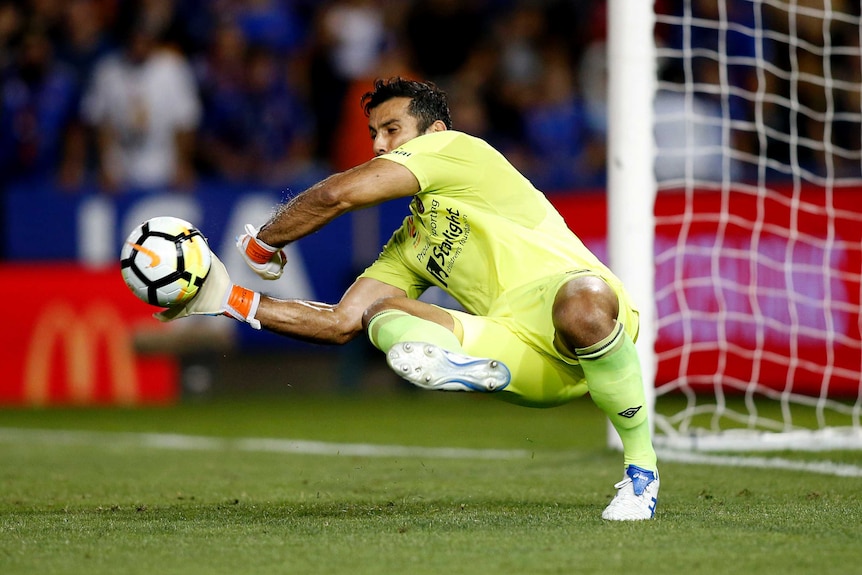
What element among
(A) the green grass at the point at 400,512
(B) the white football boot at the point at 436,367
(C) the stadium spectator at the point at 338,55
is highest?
(C) the stadium spectator at the point at 338,55

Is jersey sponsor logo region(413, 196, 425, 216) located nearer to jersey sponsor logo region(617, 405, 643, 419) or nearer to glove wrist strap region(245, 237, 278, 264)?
glove wrist strap region(245, 237, 278, 264)

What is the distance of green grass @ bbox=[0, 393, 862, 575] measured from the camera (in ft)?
13.7

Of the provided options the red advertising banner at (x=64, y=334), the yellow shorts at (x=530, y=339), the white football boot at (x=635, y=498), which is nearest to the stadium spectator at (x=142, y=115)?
the red advertising banner at (x=64, y=334)

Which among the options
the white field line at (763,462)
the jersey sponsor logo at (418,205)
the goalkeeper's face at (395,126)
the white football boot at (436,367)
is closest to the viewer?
the white football boot at (436,367)

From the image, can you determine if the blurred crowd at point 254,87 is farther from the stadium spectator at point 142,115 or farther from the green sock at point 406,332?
the green sock at point 406,332

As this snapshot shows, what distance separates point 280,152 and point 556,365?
8664 millimetres

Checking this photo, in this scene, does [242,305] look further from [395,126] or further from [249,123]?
[249,123]

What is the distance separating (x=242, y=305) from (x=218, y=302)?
109 millimetres

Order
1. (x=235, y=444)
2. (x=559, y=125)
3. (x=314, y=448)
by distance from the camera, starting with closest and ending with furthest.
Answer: (x=314, y=448) → (x=235, y=444) → (x=559, y=125)

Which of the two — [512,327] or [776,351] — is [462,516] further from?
[776,351]

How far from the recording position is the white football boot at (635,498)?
198 inches

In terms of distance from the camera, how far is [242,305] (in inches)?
219

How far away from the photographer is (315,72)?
13969 mm

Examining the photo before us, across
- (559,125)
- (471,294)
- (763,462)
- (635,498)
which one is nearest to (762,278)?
(559,125)
